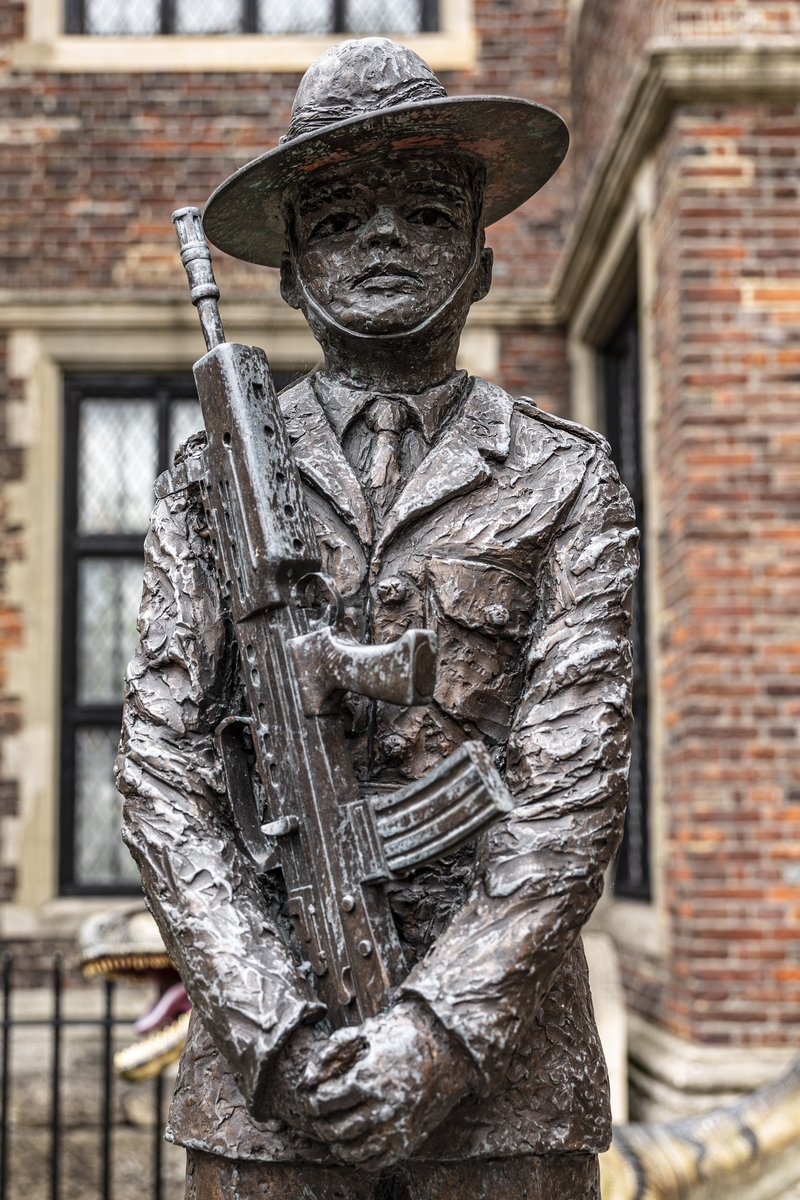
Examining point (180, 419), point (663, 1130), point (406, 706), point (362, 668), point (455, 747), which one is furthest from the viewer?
point (180, 419)

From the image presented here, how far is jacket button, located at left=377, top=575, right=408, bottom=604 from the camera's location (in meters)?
2.20

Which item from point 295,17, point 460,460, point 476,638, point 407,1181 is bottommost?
point 407,1181

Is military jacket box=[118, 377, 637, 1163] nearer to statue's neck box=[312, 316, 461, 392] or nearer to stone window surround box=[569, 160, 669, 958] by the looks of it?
statue's neck box=[312, 316, 461, 392]

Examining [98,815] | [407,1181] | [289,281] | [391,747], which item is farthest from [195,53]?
[407,1181]

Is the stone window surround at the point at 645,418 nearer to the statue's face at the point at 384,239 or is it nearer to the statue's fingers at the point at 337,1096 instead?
the statue's face at the point at 384,239

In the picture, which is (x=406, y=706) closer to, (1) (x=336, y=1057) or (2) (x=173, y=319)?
(1) (x=336, y=1057)

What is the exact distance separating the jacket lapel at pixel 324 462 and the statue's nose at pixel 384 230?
285mm

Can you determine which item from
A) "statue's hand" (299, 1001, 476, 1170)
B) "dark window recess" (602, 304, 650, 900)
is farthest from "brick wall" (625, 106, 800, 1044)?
"statue's hand" (299, 1001, 476, 1170)

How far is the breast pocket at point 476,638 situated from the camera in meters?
2.19

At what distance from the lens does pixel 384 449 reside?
2320 millimetres

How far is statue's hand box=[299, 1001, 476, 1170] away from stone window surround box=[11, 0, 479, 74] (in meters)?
7.72

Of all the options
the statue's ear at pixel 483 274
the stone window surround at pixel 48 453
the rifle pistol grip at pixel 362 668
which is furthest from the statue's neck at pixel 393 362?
the stone window surround at pixel 48 453

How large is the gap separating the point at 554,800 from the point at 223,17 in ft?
26.1

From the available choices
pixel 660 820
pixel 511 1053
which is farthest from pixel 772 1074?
pixel 511 1053
